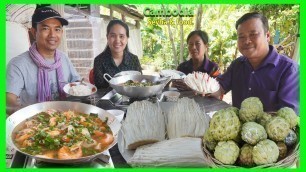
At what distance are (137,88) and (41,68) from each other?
0.72 meters

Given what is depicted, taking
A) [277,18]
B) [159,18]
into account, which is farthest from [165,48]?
[277,18]

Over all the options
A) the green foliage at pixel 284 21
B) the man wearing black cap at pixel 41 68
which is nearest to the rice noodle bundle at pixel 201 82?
the green foliage at pixel 284 21

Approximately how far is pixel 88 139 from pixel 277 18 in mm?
1511

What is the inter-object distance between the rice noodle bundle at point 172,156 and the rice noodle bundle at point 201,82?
0.62 meters

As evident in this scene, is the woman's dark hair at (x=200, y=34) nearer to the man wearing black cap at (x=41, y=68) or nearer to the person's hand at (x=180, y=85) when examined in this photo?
the person's hand at (x=180, y=85)

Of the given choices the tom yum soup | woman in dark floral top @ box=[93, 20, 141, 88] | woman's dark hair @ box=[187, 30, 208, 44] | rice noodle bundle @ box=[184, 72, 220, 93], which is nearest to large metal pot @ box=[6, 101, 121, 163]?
the tom yum soup

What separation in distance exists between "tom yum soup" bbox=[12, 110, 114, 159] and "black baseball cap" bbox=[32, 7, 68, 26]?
0.65m

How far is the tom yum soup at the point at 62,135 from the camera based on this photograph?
5.78 feet

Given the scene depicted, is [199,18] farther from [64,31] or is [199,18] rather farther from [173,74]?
[64,31]

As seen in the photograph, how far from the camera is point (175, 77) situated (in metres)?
2.42

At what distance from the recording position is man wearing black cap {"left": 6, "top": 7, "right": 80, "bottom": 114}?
213 cm

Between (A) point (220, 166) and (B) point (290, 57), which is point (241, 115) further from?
(B) point (290, 57)

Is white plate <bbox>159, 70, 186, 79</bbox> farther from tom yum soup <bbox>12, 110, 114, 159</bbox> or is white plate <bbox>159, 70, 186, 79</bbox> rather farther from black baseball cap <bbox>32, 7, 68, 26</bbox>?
black baseball cap <bbox>32, 7, 68, 26</bbox>

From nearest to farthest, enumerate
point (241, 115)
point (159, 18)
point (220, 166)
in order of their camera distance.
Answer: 1. point (220, 166)
2. point (241, 115)
3. point (159, 18)
